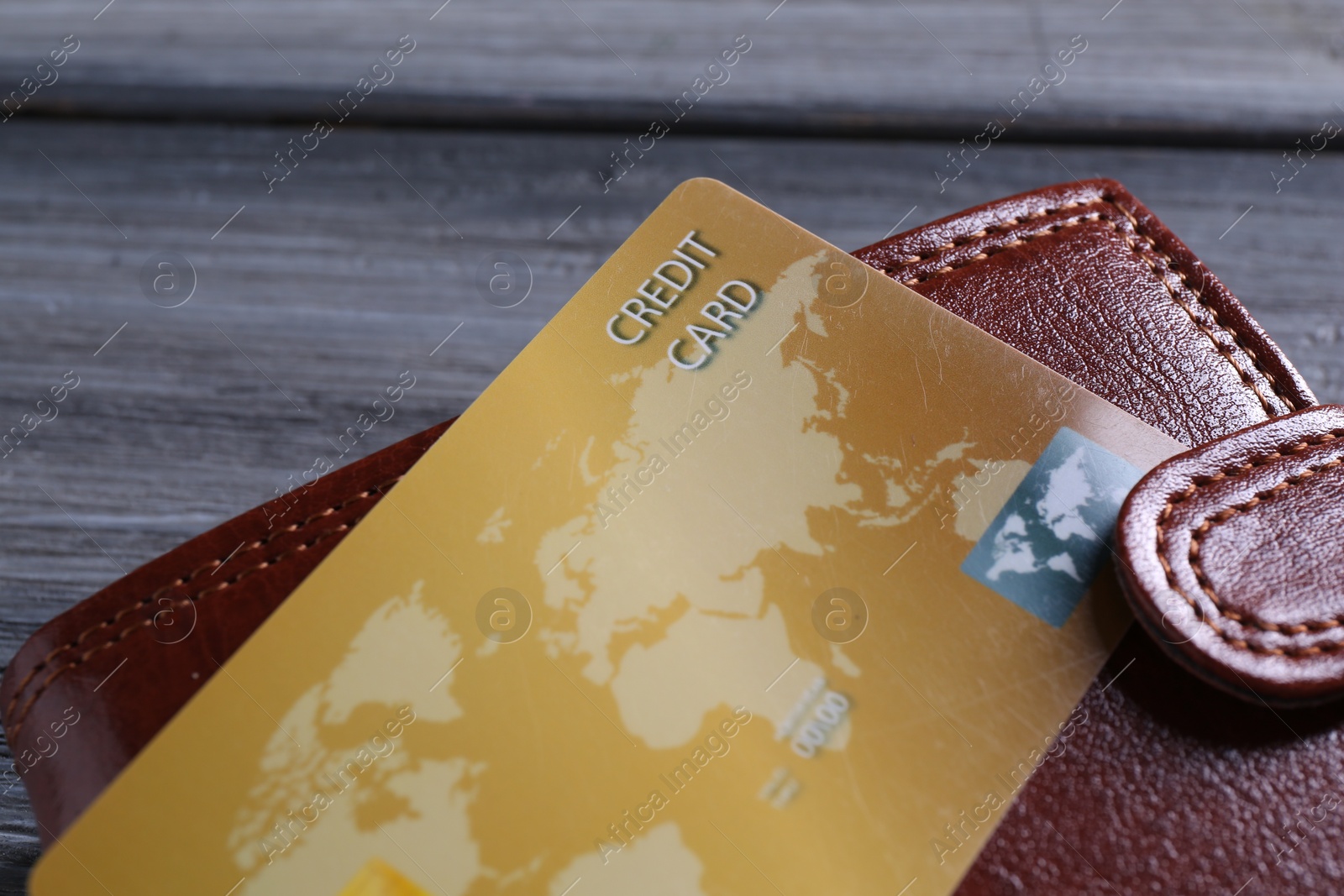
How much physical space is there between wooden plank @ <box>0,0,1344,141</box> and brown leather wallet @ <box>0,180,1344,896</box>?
42cm

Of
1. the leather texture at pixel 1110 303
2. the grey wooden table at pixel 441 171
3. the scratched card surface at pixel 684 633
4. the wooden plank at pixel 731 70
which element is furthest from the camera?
the wooden plank at pixel 731 70

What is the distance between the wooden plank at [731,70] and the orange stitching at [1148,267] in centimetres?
33

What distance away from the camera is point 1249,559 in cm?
48

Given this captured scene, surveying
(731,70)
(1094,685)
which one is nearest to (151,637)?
(1094,685)

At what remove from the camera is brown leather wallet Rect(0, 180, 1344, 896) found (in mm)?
452

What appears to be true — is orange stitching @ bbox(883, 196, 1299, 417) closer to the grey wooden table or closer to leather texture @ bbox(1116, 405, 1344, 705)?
leather texture @ bbox(1116, 405, 1344, 705)

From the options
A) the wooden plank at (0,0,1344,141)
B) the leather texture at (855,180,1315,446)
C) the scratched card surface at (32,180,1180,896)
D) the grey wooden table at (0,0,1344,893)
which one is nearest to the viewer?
the scratched card surface at (32,180,1180,896)

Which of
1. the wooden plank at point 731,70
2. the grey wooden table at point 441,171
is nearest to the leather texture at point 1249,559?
the grey wooden table at point 441,171

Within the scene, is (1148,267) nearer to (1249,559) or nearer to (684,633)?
(1249,559)

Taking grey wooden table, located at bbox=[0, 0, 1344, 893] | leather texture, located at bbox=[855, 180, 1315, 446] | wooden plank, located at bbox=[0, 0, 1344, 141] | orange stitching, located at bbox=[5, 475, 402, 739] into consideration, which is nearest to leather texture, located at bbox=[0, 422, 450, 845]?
orange stitching, located at bbox=[5, 475, 402, 739]

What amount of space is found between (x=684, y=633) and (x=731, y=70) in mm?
712

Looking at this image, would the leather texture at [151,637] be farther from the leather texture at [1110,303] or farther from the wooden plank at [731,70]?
the wooden plank at [731,70]

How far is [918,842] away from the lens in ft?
1.45

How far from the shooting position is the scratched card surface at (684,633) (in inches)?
17.3
